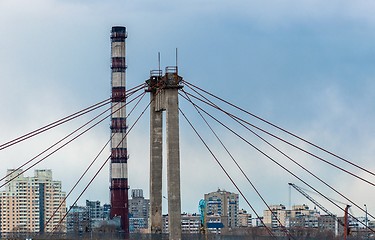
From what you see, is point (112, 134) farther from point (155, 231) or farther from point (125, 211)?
point (155, 231)

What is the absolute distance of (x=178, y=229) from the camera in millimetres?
83250

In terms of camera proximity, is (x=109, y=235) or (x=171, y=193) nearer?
(x=171, y=193)

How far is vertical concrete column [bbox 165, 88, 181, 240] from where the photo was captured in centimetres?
8300

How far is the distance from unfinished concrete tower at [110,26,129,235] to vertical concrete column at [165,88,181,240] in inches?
2963

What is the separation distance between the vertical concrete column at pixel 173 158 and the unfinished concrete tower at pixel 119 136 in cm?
7525

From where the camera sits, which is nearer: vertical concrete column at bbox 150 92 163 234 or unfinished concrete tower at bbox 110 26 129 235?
vertical concrete column at bbox 150 92 163 234

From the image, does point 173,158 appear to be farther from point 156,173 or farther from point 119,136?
point 119,136

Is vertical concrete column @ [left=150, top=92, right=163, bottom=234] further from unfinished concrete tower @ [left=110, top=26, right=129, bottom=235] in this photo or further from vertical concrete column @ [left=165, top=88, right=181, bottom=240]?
unfinished concrete tower @ [left=110, top=26, right=129, bottom=235]

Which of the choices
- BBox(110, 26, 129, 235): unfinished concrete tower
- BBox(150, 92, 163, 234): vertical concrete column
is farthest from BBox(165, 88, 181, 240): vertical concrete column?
BBox(110, 26, 129, 235): unfinished concrete tower

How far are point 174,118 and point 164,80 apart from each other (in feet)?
8.46

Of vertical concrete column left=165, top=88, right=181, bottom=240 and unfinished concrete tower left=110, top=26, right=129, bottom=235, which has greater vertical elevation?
unfinished concrete tower left=110, top=26, right=129, bottom=235

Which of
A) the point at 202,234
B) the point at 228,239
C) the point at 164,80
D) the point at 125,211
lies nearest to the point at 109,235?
the point at 228,239

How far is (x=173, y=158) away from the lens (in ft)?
272

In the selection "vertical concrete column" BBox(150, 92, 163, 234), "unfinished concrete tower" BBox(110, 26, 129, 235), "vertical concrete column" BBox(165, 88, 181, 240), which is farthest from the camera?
"unfinished concrete tower" BBox(110, 26, 129, 235)
